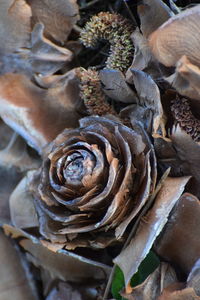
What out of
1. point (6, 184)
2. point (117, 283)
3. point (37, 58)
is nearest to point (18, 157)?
point (6, 184)

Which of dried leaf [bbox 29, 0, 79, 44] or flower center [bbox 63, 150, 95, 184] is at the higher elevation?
dried leaf [bbox 29, 0, 79, 44]

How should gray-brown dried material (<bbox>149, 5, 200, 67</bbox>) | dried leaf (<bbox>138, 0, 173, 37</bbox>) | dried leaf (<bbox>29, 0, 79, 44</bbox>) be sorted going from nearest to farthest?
gray-brown dried material (<bbox>149, 5, 200, 67</bbox>) < dried leaf (<bbox>138, 0, 173, 37</bbox>) < dried leaf (<bbox>29, 0, 79, 44</bbox>)

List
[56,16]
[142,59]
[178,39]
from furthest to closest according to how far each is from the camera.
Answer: [56,16]
[142,59]
[178,39]

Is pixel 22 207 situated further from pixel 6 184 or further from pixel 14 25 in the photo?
pixel 14 25

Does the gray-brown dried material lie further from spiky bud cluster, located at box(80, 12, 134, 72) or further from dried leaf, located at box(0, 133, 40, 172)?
dried leaf, located at box(0, 133, 40, 172)

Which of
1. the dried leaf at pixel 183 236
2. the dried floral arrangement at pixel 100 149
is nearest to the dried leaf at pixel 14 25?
the dried floral arrangement at pixel 100 149

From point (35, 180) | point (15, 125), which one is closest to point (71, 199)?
point (35, 180)

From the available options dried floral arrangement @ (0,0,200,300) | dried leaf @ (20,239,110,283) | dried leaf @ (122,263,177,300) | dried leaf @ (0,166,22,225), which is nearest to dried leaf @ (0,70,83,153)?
dried floral arrangement @ (0,0,200,300)
